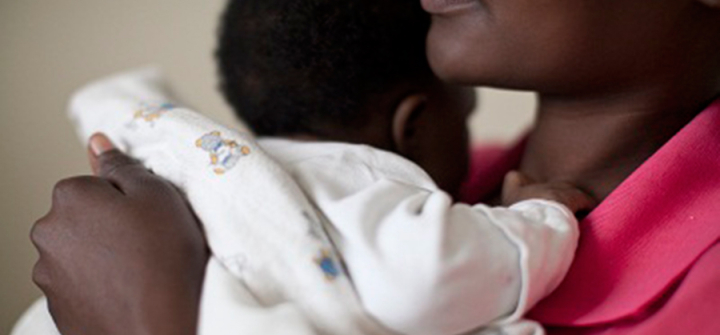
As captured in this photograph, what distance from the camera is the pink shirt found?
2.24 feet

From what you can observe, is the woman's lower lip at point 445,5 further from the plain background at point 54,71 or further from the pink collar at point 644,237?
the plain background at point 54,71

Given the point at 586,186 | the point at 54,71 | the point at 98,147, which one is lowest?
the point at 54,71

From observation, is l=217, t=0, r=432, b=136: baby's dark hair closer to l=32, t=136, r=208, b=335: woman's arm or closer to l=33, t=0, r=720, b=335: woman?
l=33, t=0, r=720, b=335: woman

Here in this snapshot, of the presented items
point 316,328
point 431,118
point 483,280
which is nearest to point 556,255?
point 483,280

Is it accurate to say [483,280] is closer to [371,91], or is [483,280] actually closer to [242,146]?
[242,146]

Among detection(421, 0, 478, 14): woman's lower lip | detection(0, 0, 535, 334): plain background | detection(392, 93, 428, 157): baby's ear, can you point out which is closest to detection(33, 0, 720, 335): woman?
detection(421, 0, 478, 14): woman's lower lip

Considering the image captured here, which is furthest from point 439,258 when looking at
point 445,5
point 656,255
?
point 445,5

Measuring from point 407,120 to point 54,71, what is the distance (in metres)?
0.83

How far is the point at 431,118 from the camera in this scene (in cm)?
100

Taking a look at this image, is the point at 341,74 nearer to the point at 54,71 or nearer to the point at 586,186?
the point at 586,186

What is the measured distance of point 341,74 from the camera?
0.95m

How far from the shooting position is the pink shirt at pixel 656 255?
26.9 inches

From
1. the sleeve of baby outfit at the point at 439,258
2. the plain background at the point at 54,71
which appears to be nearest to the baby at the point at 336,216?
the sleeve of baby outfit at the point at 439,258

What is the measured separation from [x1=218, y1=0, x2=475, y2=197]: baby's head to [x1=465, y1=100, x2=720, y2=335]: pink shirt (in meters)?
0.29
